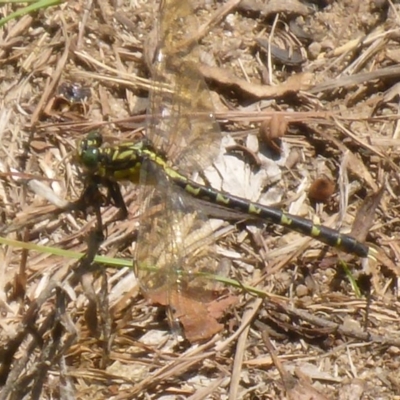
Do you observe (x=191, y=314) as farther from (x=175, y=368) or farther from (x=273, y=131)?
(x=273, y=131)

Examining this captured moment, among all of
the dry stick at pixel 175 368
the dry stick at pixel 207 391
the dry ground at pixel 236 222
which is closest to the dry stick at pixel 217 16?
the dry ground at pixel 236 222

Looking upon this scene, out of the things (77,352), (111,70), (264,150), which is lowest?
(77,352)

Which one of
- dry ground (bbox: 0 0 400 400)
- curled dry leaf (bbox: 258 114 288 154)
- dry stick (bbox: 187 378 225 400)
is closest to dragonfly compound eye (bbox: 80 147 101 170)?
dry ground (bbox: 0 0 400 400)

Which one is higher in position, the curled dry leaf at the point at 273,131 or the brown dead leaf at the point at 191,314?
the curled dry leaf at the point at 273,131

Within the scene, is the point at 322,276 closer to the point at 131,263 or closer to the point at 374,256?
the point at 374,256

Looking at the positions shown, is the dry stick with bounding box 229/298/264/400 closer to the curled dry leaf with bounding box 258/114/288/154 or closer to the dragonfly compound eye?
the curled dry leaf with bounding box 258/114/288/154

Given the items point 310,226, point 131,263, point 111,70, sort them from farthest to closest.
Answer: point 111,70 < point 310,226 < point 131,263

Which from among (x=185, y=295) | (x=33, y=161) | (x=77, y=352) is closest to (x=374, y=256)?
(x=185, y=295)

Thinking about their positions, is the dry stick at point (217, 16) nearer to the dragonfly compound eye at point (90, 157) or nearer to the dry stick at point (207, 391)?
the dragonfly compound eye at point (90, 157)
